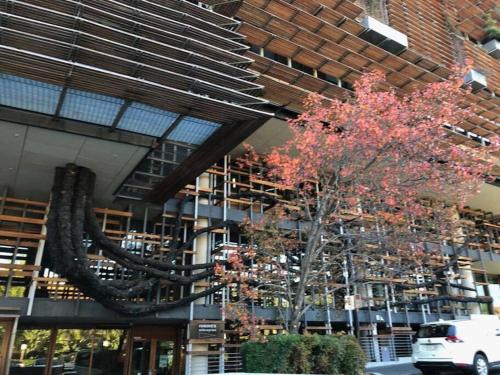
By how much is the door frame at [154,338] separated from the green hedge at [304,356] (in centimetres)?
567

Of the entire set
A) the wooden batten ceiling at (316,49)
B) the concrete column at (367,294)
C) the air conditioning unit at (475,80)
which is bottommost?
the concrete column at (367,294)

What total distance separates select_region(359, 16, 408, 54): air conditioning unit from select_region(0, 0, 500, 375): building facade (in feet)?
0.34

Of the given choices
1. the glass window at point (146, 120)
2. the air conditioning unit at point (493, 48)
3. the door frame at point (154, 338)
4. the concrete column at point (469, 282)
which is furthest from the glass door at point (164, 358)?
the air conditioning unit at point (493, 48)

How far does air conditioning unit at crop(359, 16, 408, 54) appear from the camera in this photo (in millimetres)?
18750

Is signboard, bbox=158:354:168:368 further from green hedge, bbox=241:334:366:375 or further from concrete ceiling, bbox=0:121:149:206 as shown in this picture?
concrete ceiling, bbox=0:121:149:206

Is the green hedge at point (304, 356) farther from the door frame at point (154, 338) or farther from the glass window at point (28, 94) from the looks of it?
the glass window at point (28, 94)

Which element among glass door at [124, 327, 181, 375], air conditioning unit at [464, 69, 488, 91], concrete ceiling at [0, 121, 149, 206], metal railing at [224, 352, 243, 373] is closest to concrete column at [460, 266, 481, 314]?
air conditioning unit at [464, 69, 488, 91]

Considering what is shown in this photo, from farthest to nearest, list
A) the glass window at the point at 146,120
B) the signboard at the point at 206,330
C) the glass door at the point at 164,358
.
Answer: the glass door at the point at 164,358 → the signboard at the point at 206,330 → the glass window at the point at 146,120

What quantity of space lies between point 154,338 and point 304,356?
7164 millimetres

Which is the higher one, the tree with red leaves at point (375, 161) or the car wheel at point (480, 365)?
the tree with red leaves at point (375, 161)

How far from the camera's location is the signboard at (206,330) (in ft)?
45.7

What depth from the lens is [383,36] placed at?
62.2 feet

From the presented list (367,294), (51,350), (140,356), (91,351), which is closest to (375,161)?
(367,294)

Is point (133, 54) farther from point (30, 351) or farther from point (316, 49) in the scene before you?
point (30, 351)
